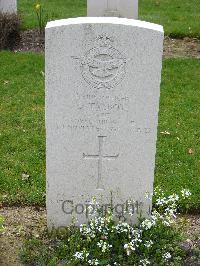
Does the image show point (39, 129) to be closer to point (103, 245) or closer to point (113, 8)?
point (103, 245)

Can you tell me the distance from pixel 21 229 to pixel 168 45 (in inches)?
256

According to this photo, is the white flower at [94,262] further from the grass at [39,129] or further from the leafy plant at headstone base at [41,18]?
the leafy plant at headstone base at [41,18]

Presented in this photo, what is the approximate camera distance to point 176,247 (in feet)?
14.5

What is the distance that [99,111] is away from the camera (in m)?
4.37

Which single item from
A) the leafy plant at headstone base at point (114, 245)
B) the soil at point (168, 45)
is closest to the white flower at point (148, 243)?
the leafy plant at headstone base at point (114, 245)

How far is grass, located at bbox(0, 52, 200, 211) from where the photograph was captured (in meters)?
5.61

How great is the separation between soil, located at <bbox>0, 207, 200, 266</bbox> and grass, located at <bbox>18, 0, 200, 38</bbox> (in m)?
6.56

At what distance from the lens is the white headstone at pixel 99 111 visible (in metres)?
4.16

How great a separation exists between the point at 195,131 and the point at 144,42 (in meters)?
2.95

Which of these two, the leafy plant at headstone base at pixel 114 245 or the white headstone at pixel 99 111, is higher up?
the white headstone at pixel 99 111

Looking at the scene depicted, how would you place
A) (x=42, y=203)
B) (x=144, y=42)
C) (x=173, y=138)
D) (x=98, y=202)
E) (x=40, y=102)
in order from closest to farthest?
1. (x=144, y=42)
2. (x=98, y=202)
3. (x=42, y=203)
4. (x=173, y=138)
5. (x=40, y=102)

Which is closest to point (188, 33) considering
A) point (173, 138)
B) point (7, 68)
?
point (7, 68)

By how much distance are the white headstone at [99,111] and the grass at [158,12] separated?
22.7 feet

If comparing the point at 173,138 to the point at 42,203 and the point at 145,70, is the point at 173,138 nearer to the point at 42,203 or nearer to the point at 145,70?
the point at 42,203
